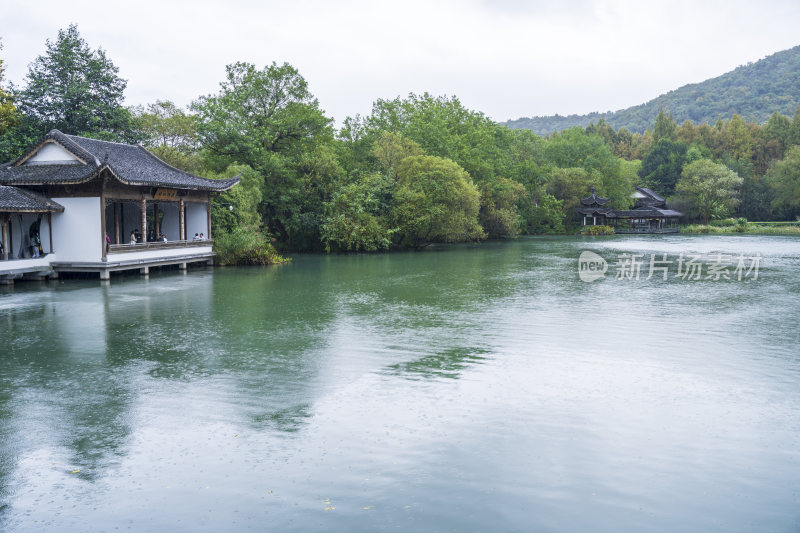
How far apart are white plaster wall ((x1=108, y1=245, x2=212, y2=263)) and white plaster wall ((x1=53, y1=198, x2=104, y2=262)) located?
56cm

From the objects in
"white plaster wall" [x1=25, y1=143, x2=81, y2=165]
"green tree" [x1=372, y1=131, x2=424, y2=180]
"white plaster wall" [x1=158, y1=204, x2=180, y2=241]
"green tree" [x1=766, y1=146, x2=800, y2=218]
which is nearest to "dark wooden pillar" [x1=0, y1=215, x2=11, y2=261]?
"white plaster wall" [x1=25, y1=143, x2=81, y2=165]

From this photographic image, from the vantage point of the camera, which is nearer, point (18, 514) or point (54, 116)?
point (18, 514)

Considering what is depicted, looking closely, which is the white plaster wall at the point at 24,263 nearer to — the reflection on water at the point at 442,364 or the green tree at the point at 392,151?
the reflection on water at the point at 442,364

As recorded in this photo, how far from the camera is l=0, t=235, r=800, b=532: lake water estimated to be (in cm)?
→ 462

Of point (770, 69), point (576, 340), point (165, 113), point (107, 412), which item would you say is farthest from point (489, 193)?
point (770, 69)

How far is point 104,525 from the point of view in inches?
174

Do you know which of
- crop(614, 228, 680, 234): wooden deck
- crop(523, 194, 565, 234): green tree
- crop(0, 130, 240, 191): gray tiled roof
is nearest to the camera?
crop(0, 130, 240, 191): gray tiled roof

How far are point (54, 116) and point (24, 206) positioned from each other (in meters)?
11.8

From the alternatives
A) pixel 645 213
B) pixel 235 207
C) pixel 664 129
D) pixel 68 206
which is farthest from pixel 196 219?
pixel 664 129

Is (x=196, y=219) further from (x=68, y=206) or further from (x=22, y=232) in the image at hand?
(x=22, y=232)

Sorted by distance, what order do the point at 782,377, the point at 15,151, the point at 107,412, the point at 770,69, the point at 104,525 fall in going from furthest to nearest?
1. the point at 770,69
2. the point at 15,151
3. the point at 782,377
4. the point at 107,412
5. the point at 104,525

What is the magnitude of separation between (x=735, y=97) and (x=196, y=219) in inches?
4740

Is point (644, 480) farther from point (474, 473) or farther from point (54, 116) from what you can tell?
point (54, 116)

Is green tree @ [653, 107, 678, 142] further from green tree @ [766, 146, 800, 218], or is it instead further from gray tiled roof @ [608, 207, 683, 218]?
gray tiled roof @ [608, 207, 683, 218]
